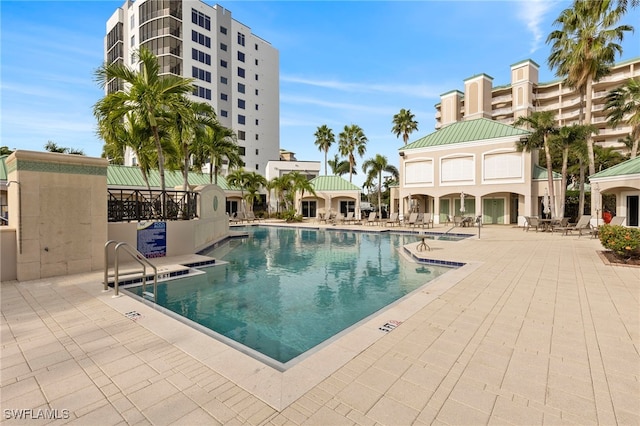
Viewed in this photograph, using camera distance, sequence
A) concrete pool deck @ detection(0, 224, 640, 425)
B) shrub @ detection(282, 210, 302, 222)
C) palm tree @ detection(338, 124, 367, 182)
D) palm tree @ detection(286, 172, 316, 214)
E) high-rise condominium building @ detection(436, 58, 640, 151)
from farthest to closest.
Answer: high-rise condominium building @ detection(436, 58, 640, 151) < palm tree @ detection(338, 124, 367, 182) < palm tree @ detection(286, 172, 316, 214) < shrub @ detection(282, 210, 302, 222) < concrete pool deck @ detection(0, 224, 640, 425)

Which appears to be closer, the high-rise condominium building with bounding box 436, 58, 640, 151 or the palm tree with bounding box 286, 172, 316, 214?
the palm tree with bounding box 286, 172, 316, 214

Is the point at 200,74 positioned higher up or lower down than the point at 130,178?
higher up

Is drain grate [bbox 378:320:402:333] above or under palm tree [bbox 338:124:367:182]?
under

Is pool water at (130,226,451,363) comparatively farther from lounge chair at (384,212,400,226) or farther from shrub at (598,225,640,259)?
lounge chair at (384,212,400,226)

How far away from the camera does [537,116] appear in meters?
23.3

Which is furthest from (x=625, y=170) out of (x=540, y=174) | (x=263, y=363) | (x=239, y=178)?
(x=239, y=178)

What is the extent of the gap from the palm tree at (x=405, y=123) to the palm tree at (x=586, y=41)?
19870mm

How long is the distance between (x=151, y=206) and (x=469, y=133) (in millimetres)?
28181

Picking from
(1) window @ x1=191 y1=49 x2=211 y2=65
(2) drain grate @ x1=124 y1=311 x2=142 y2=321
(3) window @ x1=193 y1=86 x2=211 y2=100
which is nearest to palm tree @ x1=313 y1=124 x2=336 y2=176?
(3) window @ x1=193 y1=86 x2=211 y2=100

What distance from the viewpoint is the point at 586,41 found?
70.2 feet

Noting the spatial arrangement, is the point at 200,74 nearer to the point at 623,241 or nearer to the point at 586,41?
the point at 586,41

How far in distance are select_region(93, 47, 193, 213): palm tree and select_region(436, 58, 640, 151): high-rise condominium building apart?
4658 cm

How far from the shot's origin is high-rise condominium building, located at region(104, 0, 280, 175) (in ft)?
139

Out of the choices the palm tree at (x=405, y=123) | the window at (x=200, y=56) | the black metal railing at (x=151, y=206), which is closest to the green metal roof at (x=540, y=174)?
the palm tree at (x=405, y=123)
